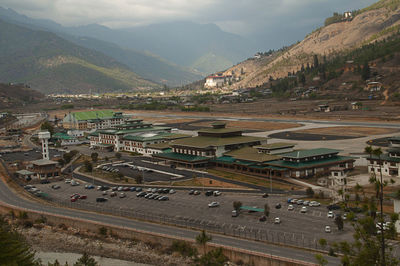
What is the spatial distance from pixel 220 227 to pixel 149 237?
22.8ft

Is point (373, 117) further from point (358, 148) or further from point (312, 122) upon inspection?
point (358, 148)

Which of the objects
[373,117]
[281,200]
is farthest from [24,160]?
[373,117]

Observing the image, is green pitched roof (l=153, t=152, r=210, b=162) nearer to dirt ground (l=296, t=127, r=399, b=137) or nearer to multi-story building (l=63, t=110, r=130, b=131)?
dirt ground (l=296, t=127, r=399, b=137)

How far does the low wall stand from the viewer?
3425cm

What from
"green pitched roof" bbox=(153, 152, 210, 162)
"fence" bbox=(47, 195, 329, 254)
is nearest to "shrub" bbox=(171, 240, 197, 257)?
"fence" bbox=(47, 195, 329, 254)

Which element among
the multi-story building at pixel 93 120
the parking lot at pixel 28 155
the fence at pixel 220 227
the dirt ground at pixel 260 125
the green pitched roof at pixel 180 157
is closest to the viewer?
the fence at pixel 220 227

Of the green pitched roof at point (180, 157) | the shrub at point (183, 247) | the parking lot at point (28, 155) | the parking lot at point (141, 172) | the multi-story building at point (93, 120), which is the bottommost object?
the shrub at point (183, 247)

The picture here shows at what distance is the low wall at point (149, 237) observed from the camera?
3425 centimetres

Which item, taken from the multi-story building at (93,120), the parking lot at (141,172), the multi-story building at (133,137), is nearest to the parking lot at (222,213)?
the parking lot at (141,172)

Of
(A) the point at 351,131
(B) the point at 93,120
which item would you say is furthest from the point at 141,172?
(B) the point at 93,120

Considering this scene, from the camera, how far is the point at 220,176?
68.0 meters

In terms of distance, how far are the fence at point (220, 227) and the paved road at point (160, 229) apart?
3.36 feet

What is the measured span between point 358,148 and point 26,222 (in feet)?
200

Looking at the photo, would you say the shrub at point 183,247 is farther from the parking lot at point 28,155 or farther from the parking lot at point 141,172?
the parking lot at point 28,155
